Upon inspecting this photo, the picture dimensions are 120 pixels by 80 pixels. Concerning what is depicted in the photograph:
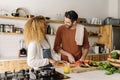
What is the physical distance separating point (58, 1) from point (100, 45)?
1.96 meters

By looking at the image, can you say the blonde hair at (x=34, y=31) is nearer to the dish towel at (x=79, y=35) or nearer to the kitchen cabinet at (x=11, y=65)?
the dish towel at (x=79, y=35)

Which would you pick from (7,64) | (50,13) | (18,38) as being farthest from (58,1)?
(7,64)

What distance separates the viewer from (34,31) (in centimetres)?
234

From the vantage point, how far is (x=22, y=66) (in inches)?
165

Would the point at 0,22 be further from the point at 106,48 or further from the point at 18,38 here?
the point at 106,48

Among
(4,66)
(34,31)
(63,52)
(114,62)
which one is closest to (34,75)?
(34,31)

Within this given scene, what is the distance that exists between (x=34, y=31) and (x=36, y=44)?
0.57ft

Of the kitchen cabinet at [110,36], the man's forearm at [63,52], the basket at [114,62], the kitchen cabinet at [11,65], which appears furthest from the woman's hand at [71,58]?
the kitchen cabinet at [110,36]

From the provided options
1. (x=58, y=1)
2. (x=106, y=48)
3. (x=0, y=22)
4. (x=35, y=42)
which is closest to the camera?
(x=35, y=42)

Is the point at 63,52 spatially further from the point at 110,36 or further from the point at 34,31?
the point at 110,36

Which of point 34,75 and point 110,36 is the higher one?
point 110,36

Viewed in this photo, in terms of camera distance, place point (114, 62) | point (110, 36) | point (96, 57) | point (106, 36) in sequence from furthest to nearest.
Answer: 1. point (106, 36)
2. point (110, 36)
3. point (96, 57)
4. point (114, 62)

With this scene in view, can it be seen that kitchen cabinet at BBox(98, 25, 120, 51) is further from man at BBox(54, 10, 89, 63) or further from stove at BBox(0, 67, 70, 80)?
stove at BBox(0, 67, 70, 80)

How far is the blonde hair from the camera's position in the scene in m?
2.32
